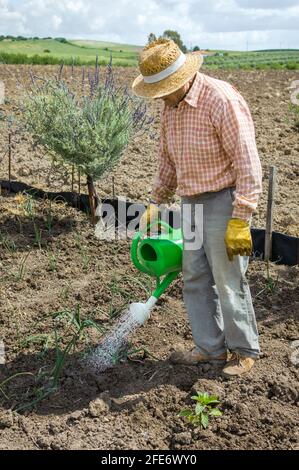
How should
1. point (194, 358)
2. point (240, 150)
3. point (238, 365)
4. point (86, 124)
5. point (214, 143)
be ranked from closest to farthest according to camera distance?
1. point (240, 150)
2. point (214, 143)
3. point (238, 365)
4. point (194, 358)
5. point (86, 124)

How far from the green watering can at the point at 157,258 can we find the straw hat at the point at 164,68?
0.74 metres

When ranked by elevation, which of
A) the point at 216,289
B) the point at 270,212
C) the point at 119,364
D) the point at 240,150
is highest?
the point at 240,150

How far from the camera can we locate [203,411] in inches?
119

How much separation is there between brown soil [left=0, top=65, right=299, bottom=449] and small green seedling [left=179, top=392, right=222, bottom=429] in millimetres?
37

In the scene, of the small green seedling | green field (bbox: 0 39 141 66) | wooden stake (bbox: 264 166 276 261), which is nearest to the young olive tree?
wooden stake (bbox: 264 166 276 261)

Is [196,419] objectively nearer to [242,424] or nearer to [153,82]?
[242,424]

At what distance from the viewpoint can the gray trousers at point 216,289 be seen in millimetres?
3125

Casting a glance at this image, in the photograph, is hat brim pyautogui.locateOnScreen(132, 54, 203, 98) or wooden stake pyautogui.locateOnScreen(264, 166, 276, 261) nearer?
hat brim pyautogui.locateOnScreen(132, 54, 203, 98)

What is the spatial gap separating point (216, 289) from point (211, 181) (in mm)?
607

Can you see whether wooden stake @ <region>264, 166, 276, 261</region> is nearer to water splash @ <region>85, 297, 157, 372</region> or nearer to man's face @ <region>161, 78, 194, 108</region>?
water splash @ <region>85, 297, 157, 372</region>

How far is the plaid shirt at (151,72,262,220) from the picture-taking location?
2.92 metres

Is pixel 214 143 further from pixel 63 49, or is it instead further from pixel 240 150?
pixel 63 49

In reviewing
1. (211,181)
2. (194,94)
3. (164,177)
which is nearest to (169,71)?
(194,94)
